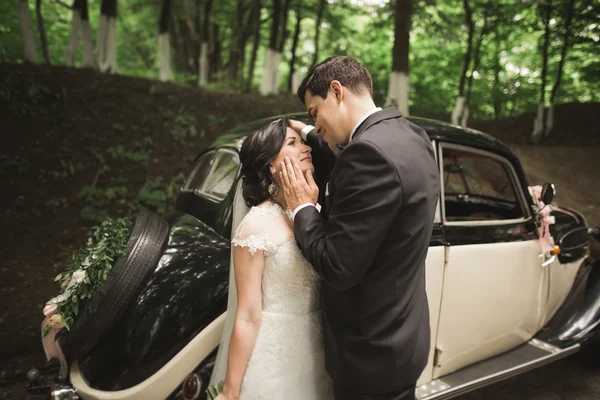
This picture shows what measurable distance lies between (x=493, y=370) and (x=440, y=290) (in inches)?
35.0

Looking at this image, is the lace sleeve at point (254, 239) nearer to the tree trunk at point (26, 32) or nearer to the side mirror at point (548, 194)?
the side mirror at point (548, 194)

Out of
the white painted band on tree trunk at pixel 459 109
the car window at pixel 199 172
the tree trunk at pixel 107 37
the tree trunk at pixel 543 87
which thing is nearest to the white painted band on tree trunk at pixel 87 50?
the tree trunk at pixel 107 37

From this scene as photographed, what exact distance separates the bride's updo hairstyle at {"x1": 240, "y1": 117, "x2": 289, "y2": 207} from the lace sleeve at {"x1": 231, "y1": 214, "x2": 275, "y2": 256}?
21 cm

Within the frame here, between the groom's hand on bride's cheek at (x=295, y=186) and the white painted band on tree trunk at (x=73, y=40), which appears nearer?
the groom's hand on bride's cheek at (x=295, y=186)

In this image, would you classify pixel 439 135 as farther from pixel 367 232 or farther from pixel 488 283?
pixel 367 232

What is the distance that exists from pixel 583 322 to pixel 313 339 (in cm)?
265

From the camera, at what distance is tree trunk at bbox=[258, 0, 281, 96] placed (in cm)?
Answer: 1227

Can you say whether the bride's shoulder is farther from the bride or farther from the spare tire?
the spare tire

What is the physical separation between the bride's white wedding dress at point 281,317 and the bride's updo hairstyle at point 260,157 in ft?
0.29

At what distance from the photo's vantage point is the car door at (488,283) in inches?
108

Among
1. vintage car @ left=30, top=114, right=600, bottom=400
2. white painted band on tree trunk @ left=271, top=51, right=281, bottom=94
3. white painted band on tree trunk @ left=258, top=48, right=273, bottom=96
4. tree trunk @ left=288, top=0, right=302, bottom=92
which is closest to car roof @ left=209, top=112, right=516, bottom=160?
vintage car @ left=30, top=114, right=600, bottom=400

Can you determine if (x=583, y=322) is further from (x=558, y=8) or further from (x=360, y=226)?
(x=558, y=8)

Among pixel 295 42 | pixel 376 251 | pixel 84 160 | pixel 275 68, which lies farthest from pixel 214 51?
pixel 376 251

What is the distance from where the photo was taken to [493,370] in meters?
2.99
